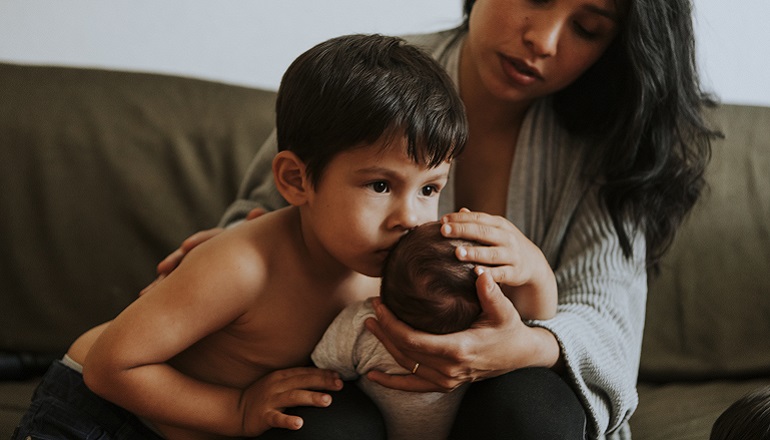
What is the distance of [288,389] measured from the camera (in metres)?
1.17

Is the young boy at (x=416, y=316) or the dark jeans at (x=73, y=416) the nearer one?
the young boy at (x=416, y=316)

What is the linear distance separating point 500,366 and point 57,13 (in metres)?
1.52

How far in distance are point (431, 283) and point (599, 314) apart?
416 millimetres

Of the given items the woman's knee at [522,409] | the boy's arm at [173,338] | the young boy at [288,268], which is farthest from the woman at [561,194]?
the boy's arm at [173,338]

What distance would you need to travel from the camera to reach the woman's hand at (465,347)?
1.11 meters

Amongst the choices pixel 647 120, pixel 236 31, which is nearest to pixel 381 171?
pixel 647 120

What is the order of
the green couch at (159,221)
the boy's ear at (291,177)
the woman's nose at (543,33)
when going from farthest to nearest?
the green couch at (159,221), the woman's nose at (543,33), the boy's ear at (291,177)

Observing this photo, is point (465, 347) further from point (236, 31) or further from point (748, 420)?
point (236, 31)

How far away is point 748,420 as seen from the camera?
111 cm

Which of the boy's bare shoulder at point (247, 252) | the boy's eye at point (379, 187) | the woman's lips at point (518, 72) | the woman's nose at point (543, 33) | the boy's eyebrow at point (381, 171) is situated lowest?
the boy's bare shoulder at point (247, 252)

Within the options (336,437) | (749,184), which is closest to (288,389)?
(336,437)

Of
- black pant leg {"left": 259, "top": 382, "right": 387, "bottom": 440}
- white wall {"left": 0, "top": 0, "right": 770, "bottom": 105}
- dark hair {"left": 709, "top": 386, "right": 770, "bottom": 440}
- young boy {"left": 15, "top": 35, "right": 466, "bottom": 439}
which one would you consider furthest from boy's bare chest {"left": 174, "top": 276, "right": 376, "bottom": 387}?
white wall {"left": 0, "top": 0, "right": 770, "bottom": 105}

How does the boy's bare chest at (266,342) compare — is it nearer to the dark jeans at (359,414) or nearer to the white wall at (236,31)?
the dark jeans at (359,414)

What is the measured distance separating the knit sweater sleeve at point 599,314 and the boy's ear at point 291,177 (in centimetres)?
40
